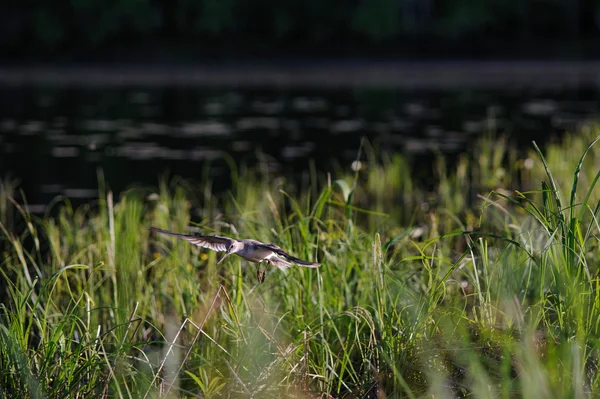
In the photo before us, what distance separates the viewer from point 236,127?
16.1 m

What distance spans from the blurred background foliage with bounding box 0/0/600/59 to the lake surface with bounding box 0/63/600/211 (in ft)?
39.7

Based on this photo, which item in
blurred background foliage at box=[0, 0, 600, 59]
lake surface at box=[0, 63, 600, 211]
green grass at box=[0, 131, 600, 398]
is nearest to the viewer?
green grass at box=[0, 131, 600, 398]

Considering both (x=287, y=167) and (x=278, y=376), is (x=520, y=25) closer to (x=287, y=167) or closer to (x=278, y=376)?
(x=287, y=167)

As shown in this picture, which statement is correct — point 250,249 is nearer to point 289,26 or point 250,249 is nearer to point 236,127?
point 236,127

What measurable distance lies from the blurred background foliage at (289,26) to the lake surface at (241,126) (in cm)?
1210

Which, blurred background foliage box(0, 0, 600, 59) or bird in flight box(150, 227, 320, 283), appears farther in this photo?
blurred background foliage box(0, 0, 600, 59)

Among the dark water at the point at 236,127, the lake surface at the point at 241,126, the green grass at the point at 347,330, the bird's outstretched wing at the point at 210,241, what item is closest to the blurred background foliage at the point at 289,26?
the lake surface at the point at 241,126

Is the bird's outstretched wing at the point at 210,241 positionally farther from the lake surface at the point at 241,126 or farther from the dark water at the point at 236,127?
the dark water at the point at 236,127

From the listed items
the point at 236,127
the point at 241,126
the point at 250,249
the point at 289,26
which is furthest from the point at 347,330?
the point at 289,26

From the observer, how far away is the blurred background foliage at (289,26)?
38.7m

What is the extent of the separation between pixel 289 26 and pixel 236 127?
2494cm

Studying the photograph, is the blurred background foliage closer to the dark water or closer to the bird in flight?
the dark water

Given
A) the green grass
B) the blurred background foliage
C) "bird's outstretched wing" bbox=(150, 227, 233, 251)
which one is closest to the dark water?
the green grass

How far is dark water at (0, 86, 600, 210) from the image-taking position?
11.3 meters
